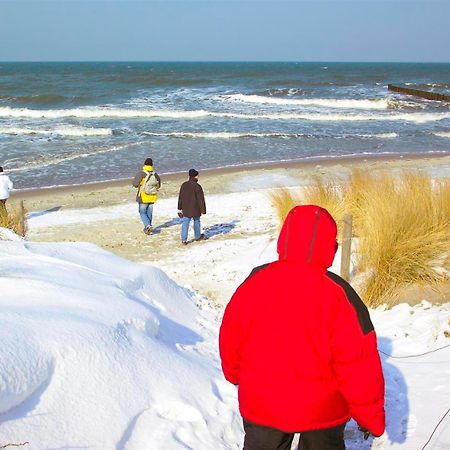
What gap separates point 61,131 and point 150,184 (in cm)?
1770

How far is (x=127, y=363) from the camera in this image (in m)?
3.22

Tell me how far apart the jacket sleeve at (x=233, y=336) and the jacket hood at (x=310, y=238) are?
12.1 inches

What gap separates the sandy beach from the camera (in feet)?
26.5

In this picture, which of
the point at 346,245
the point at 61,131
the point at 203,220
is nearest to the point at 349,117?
the point at 61,131

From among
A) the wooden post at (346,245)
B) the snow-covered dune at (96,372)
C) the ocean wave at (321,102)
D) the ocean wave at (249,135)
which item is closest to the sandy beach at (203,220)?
the wooden post at (346,245)

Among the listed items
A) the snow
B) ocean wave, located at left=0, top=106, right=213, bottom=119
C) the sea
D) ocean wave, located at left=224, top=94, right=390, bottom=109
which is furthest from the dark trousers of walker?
ocean wave, located at left=224, top=94, right=390, bottom=109

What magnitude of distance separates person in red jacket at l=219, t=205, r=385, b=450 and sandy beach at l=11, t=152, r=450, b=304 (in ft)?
14.9

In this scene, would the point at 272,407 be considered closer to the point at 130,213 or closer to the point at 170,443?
the point at 170,443

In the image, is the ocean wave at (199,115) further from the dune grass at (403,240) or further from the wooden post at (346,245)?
the wooden post at (346,245)

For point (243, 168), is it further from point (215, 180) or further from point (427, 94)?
point (427, 94)

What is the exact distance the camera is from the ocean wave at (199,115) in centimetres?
3153

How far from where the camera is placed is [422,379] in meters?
4.15

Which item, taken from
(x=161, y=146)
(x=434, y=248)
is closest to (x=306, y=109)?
(x=161, y=146)

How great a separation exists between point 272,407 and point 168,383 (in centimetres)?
118
